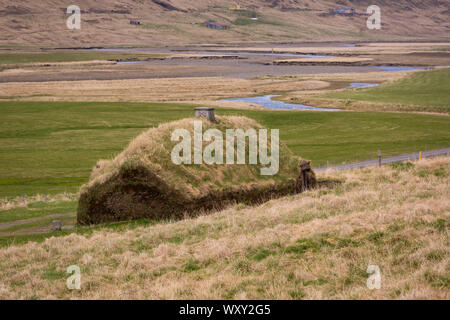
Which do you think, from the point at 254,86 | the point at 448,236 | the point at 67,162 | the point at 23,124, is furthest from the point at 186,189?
the point at 254,86

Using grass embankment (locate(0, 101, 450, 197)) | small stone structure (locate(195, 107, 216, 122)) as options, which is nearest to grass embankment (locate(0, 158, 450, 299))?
small stone structure (locate(195, 107, 216, 122))

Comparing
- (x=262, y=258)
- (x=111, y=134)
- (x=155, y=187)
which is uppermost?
(x=262, y=258)

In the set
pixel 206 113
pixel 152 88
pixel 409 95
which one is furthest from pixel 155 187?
pixel 152 88

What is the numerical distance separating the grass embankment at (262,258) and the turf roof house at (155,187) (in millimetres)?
4347

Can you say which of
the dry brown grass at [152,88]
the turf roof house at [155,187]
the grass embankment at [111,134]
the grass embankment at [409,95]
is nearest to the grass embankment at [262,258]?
the turf roof house at [155,187]

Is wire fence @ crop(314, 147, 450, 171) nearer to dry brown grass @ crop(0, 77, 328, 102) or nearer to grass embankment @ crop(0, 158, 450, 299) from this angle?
grass embankment @ crop(0, 158, 450, 299)

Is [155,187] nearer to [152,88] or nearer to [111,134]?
[111,134]

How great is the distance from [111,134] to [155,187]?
134 feet

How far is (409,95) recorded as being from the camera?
113125 millimetres

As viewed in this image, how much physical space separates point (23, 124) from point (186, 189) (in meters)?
53.0

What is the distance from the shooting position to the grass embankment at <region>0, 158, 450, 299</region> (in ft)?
43.8

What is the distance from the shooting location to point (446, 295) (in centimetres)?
1155

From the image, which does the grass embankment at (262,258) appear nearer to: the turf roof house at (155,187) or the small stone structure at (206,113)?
the turf roof house at (155,187)

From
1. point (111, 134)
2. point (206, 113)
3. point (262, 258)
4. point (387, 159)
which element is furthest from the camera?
point (111, 134)
